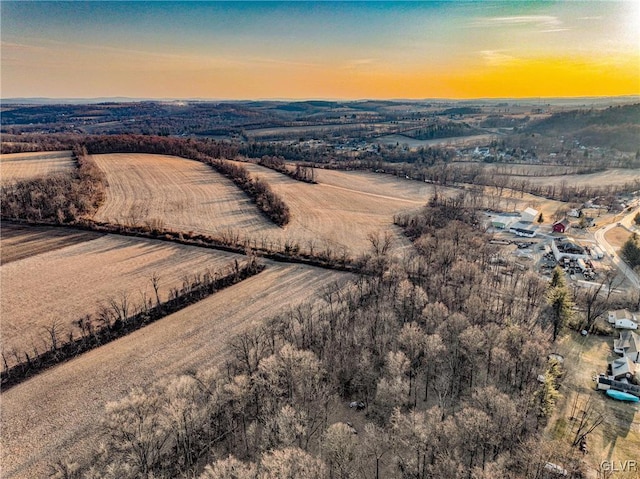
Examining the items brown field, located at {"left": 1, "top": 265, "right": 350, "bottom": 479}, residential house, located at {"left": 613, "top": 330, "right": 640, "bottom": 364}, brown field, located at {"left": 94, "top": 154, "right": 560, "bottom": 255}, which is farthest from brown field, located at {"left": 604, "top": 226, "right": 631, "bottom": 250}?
brown field, located at {"left": 1, "top": 265, "right": 350, "bottom": 479}

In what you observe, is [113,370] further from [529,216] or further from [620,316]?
[529,216]

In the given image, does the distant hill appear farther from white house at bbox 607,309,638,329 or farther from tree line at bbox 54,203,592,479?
tree line at bbox 54,203,592,479

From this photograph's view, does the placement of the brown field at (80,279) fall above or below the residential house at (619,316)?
above

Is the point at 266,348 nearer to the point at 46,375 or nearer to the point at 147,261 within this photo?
the point at 46,375

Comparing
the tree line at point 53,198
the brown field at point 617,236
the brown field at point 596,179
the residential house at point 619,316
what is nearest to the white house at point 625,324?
the residential house at point 619,316

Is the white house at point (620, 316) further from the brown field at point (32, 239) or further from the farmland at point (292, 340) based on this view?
the brown field at point (32, 239)

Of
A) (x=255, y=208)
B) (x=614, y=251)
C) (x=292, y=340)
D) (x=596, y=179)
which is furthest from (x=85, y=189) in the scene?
(x=596, y=179)

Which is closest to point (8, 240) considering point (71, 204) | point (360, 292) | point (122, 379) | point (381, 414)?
point (71, 204)
